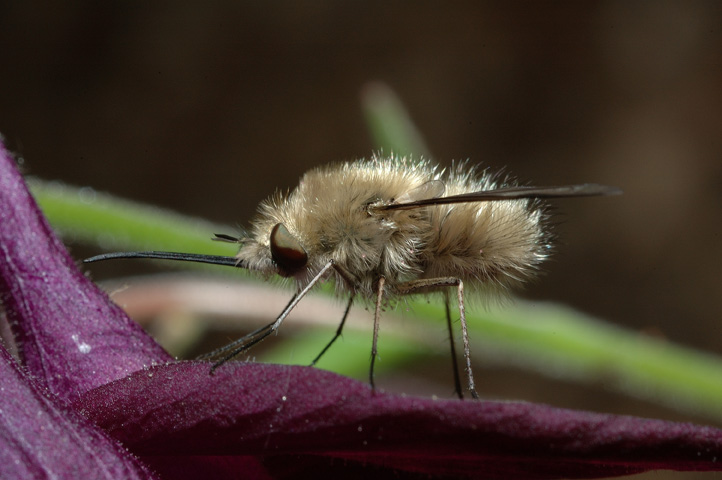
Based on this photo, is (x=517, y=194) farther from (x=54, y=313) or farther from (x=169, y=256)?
(x=54, y=313)

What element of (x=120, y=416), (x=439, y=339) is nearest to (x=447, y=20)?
(x=439, y=339)

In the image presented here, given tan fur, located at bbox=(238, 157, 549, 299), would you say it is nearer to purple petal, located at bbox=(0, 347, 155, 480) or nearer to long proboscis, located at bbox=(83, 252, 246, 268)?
long proboscis, located at bbox=(83, 252, 246, 268)

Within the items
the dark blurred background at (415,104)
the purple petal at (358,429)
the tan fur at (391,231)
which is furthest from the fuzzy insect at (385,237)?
the dark blurred background at (415,104)

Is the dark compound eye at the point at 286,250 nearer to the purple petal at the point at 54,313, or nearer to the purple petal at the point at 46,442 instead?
the purple petal at the point at 54,313

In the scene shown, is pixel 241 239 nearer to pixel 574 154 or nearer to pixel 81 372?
pixel 81 372

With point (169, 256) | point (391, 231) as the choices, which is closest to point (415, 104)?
point (391, 231)

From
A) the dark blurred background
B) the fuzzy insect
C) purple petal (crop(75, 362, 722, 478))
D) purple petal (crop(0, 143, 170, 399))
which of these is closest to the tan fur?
the fuzzy insect
